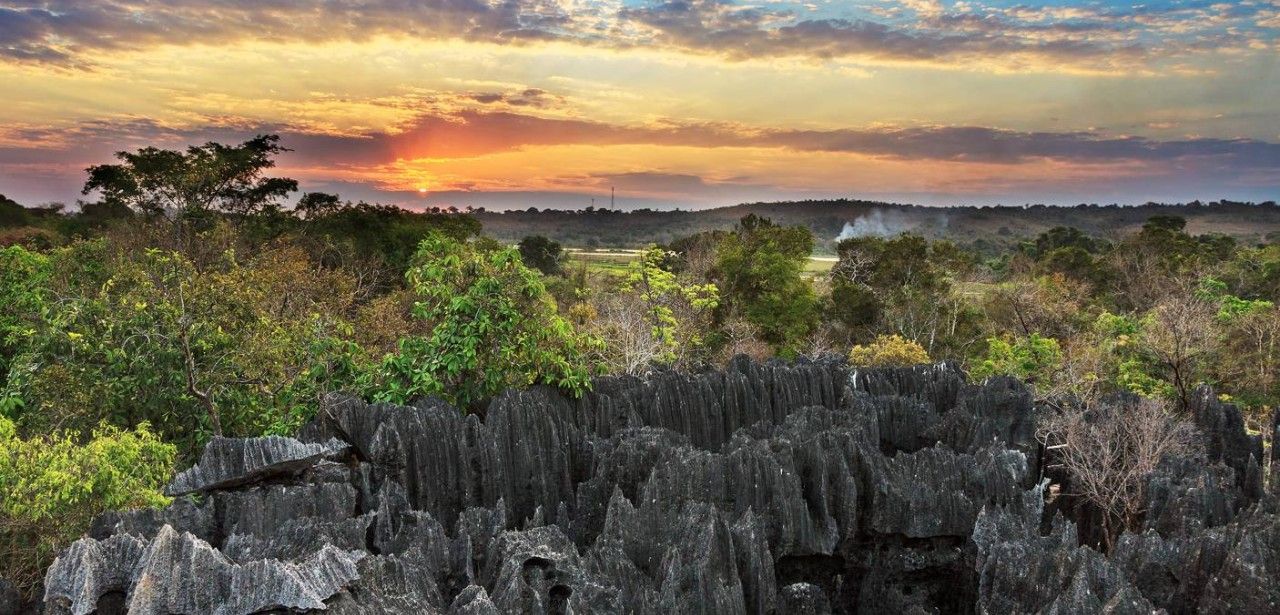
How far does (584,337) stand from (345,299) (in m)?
16.3

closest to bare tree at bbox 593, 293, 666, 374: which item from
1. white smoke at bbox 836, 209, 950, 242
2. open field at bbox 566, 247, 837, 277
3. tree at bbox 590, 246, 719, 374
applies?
tree at bbox 590, 246, 719, 374

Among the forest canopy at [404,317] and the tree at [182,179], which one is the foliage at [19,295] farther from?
the tree at [182,179]

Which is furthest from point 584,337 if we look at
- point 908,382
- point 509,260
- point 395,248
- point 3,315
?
point 395,248

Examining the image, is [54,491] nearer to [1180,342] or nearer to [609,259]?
[1180,342]

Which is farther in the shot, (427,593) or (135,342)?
(135,342)

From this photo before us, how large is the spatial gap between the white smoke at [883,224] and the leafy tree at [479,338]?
103189 mm

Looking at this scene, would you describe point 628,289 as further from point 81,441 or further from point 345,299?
point 81,441

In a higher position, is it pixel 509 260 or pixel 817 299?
pixel 509 260

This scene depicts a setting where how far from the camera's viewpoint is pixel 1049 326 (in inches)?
2052

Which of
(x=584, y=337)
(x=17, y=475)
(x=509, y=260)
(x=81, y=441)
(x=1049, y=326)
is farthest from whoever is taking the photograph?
(x=1049, y=326)

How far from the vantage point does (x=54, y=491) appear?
38.2ft

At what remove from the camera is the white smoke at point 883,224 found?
122219 millimetres

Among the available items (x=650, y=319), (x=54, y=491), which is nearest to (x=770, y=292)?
(x=650, y=319)

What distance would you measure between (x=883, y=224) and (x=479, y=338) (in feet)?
409
